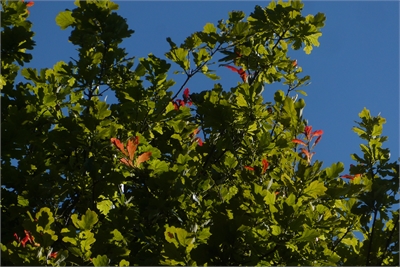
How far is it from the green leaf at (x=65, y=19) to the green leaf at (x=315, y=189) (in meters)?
2.27

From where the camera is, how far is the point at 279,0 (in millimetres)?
4098

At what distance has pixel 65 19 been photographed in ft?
13.2

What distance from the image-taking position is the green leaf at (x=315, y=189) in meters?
2.85

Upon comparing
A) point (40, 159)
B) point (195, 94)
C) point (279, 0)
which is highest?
point (279, 0)

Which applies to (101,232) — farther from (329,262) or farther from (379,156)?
(379,156)

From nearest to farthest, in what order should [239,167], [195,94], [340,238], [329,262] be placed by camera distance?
[329,262] → [340,238] → [239,167] → [195,94]

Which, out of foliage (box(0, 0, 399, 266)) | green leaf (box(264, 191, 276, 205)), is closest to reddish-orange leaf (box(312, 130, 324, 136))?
foliage (box(0, 0, 399, 266))

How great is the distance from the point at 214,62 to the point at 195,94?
12.4 inches

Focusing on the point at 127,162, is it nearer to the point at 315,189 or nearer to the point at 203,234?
the point at 203,234

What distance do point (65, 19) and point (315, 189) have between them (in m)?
2.35

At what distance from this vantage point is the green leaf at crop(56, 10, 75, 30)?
400 cm

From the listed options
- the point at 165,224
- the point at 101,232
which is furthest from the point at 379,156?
the point at 101,232

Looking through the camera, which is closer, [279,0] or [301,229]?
[301,229]

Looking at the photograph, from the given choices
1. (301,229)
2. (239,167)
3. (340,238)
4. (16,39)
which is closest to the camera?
(301,229)
